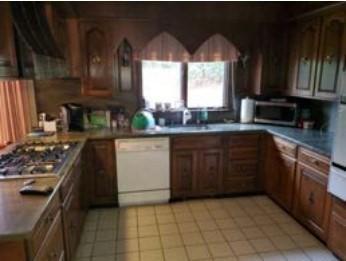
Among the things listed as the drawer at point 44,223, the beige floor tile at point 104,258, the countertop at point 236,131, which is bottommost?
the beige floor tile at point 104,258

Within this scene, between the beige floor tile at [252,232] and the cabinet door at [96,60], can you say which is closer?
the beige floor tile at [252,232]

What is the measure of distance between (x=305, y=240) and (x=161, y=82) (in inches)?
99.2

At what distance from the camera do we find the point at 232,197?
3.72 metres

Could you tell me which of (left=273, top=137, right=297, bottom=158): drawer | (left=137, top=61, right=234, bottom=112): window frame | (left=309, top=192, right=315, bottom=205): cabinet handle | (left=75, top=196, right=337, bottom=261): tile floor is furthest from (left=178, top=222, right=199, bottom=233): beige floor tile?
(left=137, top=61, right=234, bottom=112): window frame

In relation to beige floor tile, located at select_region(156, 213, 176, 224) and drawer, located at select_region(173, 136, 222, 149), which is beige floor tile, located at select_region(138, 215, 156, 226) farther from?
drawer, located at select_region(173, 136, 222, 149)

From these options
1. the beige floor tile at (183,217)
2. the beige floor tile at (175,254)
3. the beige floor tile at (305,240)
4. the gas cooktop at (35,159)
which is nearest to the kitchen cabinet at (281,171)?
the beige floor tile at (305,240)

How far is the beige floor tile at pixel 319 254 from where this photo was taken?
2.51 m

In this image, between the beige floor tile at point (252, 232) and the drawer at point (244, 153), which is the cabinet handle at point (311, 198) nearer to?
the beige floor tile at point (252, 232)

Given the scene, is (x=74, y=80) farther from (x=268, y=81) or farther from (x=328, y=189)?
(x=328, y=189)

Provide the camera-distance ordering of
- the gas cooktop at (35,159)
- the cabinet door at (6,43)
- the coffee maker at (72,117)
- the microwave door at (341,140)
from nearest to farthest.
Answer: the cabinet door at (6,43), the gas cooktop at (35,159), the microwave door at (341,140), the coffee maker at (72,117)

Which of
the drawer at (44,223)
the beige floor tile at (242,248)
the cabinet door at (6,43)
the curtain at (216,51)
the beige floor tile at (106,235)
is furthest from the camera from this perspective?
the curtain at (216,51)

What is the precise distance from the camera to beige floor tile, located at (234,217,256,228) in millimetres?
3053

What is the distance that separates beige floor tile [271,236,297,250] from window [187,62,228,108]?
6.45 feet

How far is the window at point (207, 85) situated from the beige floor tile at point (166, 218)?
1560 mm
